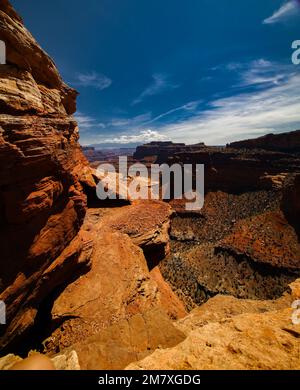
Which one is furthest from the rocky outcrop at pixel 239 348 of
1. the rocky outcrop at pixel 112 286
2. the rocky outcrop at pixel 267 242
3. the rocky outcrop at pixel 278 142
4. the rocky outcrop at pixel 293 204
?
the rocky outcrop at pixel 278 142

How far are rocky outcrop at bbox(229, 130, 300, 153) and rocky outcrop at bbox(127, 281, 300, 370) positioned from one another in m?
84.3

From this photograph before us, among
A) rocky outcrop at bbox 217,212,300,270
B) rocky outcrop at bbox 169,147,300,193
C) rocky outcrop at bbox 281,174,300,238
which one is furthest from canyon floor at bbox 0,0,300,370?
rocky outcrop at bbox 169,147,300,193

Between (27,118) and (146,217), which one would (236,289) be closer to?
(146,217)

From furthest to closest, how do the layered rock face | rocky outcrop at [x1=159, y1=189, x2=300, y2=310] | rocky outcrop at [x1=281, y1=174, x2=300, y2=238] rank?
rocky outcrop at [x1=281, y1=174, x2=300, y2=238] < rocky outcrop at [x1=159, y1=189, x2=300, y2=310] < the layered rock face

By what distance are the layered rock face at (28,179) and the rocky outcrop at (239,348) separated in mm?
6171

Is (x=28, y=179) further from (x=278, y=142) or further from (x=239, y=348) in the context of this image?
(x=278, y=142)

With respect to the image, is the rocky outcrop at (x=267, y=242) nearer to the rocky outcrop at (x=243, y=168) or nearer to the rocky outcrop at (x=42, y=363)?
the rocky outcrop at (x=243, y=168)

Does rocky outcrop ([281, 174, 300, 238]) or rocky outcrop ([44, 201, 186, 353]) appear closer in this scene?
rocky outcrop ([44, 201, 186, 353])

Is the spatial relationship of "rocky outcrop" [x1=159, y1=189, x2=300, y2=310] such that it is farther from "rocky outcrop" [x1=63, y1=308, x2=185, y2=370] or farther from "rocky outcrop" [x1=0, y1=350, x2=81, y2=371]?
"rocky outcrop" [x1=0, y1=350, x2=81, y2=371]

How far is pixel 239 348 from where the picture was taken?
5320mm

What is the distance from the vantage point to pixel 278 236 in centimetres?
3600

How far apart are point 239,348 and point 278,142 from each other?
88.7 m

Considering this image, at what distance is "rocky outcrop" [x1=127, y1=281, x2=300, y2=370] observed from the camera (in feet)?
15.9

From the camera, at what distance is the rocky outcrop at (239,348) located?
15.9ft
